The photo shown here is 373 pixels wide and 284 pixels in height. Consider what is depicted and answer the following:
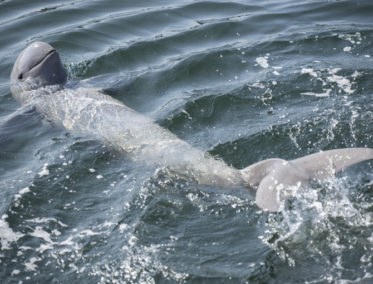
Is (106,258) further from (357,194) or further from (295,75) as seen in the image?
→ (295,75)

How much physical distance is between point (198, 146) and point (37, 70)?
11.3 ft

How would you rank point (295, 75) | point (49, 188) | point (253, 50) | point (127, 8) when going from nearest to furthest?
point (49, 188)
point (295, 75)
point (253, 50)
point (127, 8)

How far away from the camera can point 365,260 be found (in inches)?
185

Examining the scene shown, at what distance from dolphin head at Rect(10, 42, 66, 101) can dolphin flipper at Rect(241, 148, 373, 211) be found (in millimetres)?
4457

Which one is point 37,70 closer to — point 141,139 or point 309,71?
point 141,139

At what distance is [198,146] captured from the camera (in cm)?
718

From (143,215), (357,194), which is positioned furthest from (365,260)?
(143,215)

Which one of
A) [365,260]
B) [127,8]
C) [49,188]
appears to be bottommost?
[365,260]

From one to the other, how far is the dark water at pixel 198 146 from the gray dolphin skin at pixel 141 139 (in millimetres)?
172

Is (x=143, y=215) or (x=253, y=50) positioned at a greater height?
(x=253, y=50)

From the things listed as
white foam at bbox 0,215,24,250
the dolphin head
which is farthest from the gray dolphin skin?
white foam at bbox 0,215,24,250

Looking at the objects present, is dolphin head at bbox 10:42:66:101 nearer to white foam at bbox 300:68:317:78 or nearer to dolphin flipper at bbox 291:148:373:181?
white foam at bbox 300:68:317:78

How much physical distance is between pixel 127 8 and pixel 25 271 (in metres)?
Answer: 9.42

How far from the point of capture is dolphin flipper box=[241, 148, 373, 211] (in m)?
5.56
